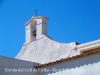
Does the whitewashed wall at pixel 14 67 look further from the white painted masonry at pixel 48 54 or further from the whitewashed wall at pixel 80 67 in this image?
the whitewashed wall at pixel 80 67

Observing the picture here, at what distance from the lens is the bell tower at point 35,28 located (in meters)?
15.1

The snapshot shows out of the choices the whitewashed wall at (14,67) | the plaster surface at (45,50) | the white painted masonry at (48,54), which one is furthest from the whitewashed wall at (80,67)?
the plaster surface at (45,50)

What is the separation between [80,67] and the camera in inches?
408

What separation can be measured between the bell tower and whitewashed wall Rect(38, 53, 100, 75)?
400 cm

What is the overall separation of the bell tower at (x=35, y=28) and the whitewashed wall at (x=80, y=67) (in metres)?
4.00

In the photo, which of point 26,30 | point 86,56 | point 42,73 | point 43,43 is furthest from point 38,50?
point 86,56

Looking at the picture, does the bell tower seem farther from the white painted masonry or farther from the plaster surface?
the plaster surface

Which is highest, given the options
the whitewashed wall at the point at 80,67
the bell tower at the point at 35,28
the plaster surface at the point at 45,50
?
the bell tower at the point at 35,28

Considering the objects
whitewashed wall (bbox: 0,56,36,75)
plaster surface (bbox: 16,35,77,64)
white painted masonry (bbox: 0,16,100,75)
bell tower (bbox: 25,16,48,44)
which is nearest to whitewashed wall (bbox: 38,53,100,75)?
white painted masonry (bbox: 0,16,100,75)

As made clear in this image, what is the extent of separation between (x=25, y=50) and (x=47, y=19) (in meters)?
2.15

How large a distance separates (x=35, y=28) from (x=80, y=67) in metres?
6.06

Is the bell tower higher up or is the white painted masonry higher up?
the bell tower

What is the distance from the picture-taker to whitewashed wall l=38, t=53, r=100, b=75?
9898 mm

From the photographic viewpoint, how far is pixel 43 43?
48.2ft
